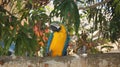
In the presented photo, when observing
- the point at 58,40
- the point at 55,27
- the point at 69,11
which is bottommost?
the point at 58,40

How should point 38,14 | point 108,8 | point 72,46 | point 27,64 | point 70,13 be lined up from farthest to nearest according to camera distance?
point 72,46 → point 108,8 → point 38,14 → point 27,64 → point 70,13

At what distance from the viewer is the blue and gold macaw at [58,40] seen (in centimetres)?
255

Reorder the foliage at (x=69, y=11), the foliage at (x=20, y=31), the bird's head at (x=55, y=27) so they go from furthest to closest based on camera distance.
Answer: the bird's head at (x=55, y=27), the foliage at (x=20, y=31), the foliage at (x=69, y=11)

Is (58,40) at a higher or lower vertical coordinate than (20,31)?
lower

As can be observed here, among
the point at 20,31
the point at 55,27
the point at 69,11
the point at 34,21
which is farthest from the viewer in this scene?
the point at 34,21

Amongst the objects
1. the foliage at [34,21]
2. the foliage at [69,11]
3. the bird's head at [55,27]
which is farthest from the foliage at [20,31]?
the foliage at [69,11]

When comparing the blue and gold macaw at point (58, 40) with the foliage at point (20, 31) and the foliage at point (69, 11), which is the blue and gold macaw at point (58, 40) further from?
the foliage at point (69, 11)

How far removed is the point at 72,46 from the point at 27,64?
206 cm

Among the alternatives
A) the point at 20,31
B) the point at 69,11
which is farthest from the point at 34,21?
the point at 69,11

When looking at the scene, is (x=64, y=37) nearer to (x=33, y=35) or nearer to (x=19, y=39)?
(x=33, y=35)

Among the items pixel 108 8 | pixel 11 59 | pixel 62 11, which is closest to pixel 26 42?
pixel 11 59

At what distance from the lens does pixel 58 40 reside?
2.56 metres

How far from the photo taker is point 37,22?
2.66m

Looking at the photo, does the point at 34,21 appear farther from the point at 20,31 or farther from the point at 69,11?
the point at 69,11
